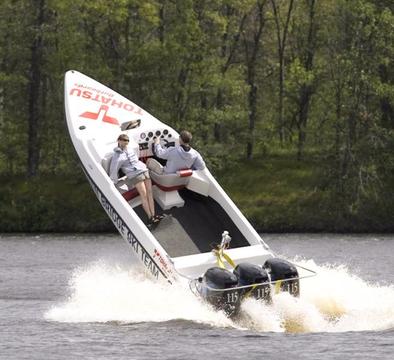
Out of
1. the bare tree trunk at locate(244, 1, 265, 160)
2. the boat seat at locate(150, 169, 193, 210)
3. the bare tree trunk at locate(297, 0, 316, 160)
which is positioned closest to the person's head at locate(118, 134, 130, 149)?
the boat seat at locate(150, 169, 193, 210)

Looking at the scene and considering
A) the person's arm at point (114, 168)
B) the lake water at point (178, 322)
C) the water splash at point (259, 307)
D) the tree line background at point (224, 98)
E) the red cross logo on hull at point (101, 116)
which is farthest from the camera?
the tree line background at point (224, 98)

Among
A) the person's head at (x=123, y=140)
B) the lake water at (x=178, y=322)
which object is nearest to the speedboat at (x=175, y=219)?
the lake water at (x=178, y=322)

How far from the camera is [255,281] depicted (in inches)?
770

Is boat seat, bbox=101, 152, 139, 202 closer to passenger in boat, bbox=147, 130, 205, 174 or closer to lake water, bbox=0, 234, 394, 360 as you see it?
passenger in boat, bbox=147, 130, 205, 174

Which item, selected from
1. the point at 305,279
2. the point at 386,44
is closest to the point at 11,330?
the point at 305,279

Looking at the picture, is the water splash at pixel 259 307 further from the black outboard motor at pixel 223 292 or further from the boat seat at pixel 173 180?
the boat seat at pixel 173 180

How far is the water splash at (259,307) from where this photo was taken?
1966 centimetres

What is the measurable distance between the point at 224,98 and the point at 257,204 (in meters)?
7.81

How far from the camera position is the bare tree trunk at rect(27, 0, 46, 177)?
169 feet

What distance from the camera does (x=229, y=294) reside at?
64.1 ft

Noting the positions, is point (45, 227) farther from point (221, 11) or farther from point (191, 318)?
point (191, 318)

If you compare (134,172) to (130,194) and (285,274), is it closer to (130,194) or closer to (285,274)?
(130,194)

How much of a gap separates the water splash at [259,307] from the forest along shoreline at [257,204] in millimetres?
24158

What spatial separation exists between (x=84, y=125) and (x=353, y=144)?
24.5 metres
